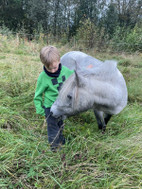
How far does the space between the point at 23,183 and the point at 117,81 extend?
6.10ft

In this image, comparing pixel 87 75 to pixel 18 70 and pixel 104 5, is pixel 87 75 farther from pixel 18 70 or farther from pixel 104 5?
pixel 104 5

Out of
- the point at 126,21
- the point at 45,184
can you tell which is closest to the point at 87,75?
the point at 45,184

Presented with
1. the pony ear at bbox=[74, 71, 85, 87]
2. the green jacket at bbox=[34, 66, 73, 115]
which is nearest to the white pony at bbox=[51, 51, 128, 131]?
the pony ear at bbox=[74, 71, 85, 87]

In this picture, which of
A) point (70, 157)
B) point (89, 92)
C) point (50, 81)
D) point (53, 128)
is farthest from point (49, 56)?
point (70, 157)

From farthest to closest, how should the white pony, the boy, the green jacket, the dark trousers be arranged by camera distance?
the dark trousers, the green jacket, the boy, the white pony

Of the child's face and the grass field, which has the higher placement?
the child's face

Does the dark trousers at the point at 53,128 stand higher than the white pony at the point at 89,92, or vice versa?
the white pony at the point at 89,92

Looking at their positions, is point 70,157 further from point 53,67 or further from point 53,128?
point 53,67

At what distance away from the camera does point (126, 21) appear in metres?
17.6

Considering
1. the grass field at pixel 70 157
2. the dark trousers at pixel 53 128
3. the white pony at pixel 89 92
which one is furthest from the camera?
the dark trousers at pixel 53 128

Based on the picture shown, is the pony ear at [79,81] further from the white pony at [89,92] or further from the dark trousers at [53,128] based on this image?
the dark trousers at [53,128]

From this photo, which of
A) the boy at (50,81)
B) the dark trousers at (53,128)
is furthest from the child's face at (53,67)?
the dark trousers at (53,128)

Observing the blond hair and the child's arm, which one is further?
the child's arm

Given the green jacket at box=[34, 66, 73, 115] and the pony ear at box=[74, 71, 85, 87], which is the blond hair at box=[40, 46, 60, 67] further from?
the pony ear at box=[74, 71, 85, 87]
